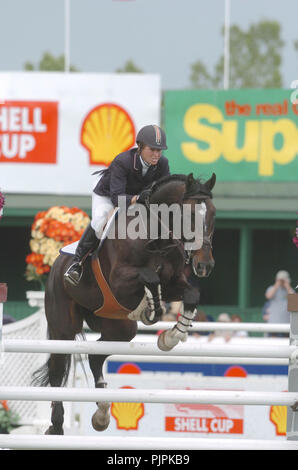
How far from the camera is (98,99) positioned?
14773 millimetres

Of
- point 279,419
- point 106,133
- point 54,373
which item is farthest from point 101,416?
point 106,133

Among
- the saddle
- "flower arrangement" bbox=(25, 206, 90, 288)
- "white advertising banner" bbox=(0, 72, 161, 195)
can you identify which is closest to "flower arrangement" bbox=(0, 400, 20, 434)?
"flower arrangement" bbox=(25, 206, 90, 288)

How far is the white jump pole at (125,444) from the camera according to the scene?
14.0ft

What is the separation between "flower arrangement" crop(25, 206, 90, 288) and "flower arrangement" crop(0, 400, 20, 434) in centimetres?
144

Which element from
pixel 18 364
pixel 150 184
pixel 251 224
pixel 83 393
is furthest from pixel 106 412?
pixel 251 224

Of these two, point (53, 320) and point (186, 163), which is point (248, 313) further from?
point (53, 320)

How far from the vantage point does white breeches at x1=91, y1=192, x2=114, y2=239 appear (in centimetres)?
537

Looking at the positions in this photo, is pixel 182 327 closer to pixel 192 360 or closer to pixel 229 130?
pixel 192 360

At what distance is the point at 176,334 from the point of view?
15.3ft

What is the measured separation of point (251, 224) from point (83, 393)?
1153cm

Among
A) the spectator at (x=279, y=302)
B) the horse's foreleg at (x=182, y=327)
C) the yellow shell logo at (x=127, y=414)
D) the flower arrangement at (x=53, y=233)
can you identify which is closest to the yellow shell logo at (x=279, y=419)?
the yellow shell logo at (x=127, y=414)

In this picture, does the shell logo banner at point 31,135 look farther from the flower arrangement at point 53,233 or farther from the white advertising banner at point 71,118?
the flower arrangement at point 53,233

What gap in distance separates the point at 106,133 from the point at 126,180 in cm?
941

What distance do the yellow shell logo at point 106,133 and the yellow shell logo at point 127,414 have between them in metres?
7.63
